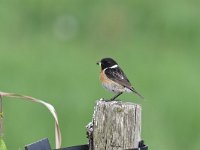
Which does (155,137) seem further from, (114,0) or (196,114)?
(114,0)

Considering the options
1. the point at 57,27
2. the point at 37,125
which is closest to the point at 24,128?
the point at 37,125

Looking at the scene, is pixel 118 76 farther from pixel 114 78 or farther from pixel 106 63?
pixel 106 63

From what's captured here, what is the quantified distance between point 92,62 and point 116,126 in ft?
27.5

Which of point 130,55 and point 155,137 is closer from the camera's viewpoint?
point 155,137

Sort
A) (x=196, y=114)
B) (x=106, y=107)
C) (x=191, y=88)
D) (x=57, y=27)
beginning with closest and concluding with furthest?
(x=106, y=107)
(x=196, y=114)
(x=191, y=88)
(x=57, y=27)

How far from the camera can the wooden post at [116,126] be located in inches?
207

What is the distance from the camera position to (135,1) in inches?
656

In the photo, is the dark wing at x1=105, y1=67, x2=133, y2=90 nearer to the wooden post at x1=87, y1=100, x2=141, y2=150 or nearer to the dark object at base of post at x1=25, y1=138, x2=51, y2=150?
the wooden post at x1=87, y1=100, x2=141, y2=150

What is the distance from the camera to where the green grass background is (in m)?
11.2

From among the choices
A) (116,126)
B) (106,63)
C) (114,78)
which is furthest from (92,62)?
(116,126)

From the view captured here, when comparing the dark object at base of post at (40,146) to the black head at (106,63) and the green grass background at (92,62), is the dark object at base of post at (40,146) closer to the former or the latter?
the black head at (106,63)

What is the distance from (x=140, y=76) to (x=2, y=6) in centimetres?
392

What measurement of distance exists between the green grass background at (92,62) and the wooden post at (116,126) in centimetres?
511

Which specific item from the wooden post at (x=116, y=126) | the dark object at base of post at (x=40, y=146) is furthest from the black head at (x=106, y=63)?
the dark object at base of post at (x=40, y=146)
